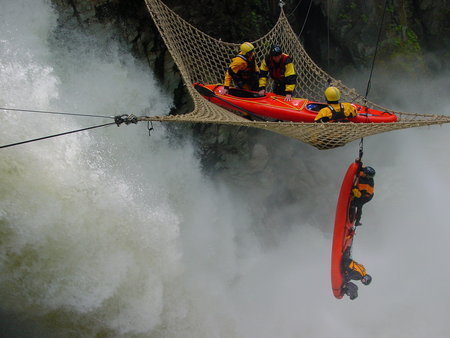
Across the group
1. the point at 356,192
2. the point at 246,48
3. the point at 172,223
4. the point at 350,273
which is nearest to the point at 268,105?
the point at 246,48

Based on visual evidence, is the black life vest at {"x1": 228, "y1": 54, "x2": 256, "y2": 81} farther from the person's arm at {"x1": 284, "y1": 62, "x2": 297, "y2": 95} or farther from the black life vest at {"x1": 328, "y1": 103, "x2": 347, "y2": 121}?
the black life vest at {"x1": 328, "y1": 103, "x2": 347, "y2": 121}

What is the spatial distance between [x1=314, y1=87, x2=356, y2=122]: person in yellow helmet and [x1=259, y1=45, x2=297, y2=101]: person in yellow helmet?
2.00 ft

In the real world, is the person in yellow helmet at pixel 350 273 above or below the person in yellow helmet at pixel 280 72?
below

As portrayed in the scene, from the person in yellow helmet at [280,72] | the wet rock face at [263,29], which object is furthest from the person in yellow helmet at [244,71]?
the wet rock face at [263,29]

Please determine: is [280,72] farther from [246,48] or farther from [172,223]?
[172,223]

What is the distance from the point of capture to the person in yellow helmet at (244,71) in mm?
4914

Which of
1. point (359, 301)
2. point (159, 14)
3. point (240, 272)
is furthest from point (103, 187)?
point (359, 301)

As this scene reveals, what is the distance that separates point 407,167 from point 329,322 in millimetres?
3945

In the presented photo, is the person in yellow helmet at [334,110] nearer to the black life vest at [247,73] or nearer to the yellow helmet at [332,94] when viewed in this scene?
the yellow helmet at [332,94]

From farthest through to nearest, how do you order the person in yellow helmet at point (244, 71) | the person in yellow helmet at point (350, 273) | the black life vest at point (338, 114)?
1. the person in yellow helmet at point (350, 273)
2. the person in yellow helmet at point (244, 71)
3. the black life vest at point (338, 114)

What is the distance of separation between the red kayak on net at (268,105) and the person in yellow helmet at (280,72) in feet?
0.36

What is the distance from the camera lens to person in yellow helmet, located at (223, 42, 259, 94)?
491cm

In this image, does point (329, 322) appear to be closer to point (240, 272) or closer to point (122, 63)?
point (240, 272)

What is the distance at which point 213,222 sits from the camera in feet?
25.1
